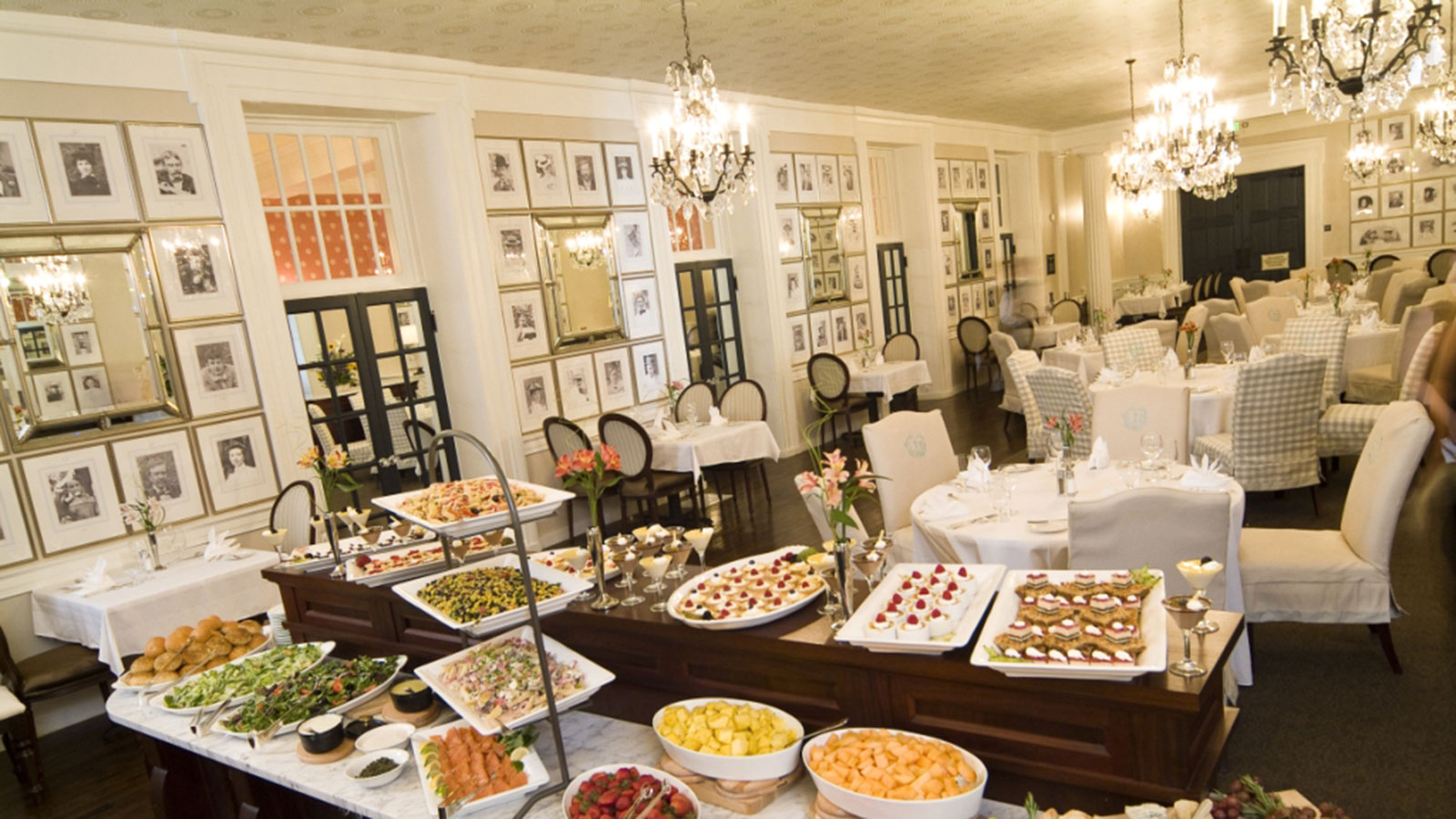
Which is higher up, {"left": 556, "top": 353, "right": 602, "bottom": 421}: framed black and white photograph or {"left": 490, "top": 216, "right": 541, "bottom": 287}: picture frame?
{"left": 490, "top": 216, "right": 541, "bottom": 287}: picture frame

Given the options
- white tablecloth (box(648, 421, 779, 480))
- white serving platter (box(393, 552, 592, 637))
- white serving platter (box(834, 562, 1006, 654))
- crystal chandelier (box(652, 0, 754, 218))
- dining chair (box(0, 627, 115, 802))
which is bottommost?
dining chair (box(0, 627, 115, 802))

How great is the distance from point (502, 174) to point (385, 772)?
15.9 feet

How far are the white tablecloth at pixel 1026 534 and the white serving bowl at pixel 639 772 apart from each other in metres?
1.78

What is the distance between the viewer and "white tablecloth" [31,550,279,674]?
404 centimetres

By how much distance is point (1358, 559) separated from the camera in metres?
3.38

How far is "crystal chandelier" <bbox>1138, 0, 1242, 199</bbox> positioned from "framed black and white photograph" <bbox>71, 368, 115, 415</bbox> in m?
6.79

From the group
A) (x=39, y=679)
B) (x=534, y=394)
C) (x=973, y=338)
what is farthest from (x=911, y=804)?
(x=973, y=338)

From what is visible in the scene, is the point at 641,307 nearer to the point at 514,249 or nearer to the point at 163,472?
the point at 514,249

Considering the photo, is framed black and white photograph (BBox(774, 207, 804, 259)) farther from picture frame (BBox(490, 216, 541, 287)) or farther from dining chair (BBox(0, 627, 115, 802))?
dining chair (BBox(0, 627, 115, 802))

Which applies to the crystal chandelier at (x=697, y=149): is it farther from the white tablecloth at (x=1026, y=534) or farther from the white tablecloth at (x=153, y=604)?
the white tablecloth at (x=153, y=604)

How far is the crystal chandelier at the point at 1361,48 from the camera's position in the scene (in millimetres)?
3443

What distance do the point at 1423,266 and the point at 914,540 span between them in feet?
38.2

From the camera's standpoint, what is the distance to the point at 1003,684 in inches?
72.1

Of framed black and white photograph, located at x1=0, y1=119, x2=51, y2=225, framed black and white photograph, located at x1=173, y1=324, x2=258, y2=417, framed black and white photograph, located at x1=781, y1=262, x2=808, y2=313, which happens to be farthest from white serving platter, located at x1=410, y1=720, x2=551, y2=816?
framed black and white photograph, located at x1=781, y1=262, x2=808, y2=313
